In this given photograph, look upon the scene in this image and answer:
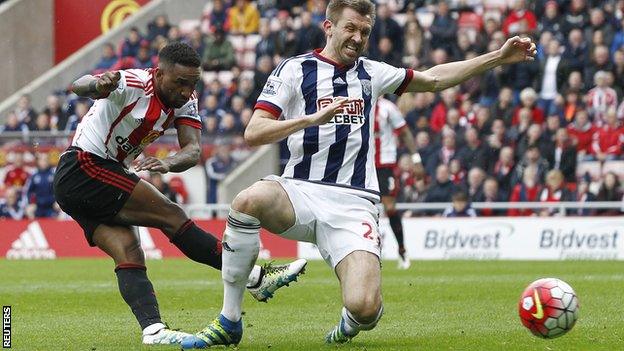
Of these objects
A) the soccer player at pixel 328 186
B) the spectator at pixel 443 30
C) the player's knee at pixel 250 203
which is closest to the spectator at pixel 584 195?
the spectator at pixel 443 30

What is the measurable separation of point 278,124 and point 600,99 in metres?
14.5

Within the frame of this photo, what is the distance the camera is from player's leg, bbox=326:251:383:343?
7.69m

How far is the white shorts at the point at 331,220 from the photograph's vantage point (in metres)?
7.96

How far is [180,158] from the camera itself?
8.60m

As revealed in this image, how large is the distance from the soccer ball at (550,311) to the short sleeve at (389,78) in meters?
1.66

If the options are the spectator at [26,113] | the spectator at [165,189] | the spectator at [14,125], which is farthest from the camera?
the spectator at [26,113]

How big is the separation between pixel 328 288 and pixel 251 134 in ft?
19.5

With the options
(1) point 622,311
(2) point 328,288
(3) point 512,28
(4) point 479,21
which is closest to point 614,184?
(3) point 512,28

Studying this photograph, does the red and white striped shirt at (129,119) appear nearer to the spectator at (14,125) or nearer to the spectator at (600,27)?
the spectator at (600,27)

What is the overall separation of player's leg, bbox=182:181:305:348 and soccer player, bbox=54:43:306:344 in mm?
479

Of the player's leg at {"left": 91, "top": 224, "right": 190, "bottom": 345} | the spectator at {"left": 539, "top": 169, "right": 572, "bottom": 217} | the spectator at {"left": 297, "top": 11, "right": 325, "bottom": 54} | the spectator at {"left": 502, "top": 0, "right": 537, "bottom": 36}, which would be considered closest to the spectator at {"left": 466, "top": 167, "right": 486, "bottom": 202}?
the spectator at {"left": 539, "top": 169, "right": 572, "bottom": 217}

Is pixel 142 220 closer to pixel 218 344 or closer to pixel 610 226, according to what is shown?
pixel 218 344

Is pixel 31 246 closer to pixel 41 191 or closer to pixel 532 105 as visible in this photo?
pixel 41 191

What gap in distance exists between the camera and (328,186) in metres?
8.06
